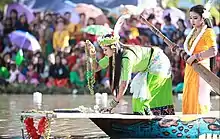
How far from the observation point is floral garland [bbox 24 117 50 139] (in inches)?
263

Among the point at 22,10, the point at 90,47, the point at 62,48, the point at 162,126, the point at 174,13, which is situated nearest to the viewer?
the point at 162,126

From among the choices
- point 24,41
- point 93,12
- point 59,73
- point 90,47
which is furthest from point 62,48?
point 90,47

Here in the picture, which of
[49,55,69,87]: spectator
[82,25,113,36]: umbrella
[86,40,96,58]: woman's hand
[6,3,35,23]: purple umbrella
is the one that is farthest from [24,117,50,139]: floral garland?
[6,3,35,23]: purple umbrella

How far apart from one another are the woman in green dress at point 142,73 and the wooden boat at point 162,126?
0.37 metres

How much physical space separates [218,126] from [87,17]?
10510mm

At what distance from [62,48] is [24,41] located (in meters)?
1.02

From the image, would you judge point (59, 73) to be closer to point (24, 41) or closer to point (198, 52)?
point (24, 41)

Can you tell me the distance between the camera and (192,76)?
25.3 ft

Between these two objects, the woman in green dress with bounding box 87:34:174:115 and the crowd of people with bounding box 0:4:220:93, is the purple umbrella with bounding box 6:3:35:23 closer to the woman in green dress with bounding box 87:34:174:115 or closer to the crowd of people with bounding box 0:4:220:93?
the crowd of people with bounding box 0:4:220:93

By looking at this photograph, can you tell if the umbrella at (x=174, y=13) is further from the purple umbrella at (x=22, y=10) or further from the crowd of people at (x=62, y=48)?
the purple umbrella at (x=22, y=10)

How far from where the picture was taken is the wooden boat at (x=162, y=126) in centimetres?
728

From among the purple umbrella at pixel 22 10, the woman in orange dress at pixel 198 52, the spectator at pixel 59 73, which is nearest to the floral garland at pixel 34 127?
the woman in orange dress at pixel 198 52

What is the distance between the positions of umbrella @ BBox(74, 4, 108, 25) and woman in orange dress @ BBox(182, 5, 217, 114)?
9799 mm

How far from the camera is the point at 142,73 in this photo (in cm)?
796
